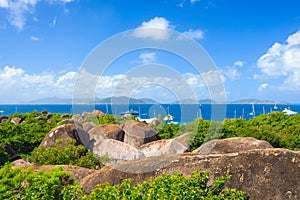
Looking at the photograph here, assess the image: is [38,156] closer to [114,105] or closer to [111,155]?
[111,155]

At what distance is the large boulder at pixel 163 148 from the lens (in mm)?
10711

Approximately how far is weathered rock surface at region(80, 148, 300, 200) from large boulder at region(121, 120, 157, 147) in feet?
29.6

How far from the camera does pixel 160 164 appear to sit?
16.3ft

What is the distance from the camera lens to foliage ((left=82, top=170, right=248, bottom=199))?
12.3ft

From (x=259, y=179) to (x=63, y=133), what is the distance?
28.8 ft

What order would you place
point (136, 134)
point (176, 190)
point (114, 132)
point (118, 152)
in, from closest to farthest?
1. point (176, 190)
2. point (118, 152)
3. point (114, 132)
4. point (136, 134)

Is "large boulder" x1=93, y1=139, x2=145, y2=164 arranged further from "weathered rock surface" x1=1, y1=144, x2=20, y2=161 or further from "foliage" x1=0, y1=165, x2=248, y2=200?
"foliage" x1=0, y1=165, x2=248, y2=200

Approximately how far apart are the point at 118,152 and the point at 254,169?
20.9ft

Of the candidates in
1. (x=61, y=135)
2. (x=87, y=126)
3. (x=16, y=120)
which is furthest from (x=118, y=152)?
(x=16, y=120)

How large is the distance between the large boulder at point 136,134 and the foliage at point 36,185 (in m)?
9.08

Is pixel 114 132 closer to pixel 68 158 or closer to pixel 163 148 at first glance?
pixel 163 148

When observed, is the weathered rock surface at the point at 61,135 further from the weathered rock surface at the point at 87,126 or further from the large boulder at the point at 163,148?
the large boulder at the point at 163,148

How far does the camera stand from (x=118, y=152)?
10.2 m

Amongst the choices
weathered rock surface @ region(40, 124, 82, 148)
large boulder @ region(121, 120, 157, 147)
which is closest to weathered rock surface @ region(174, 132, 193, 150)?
large boulder @ region(121, 120, 157, 147)
